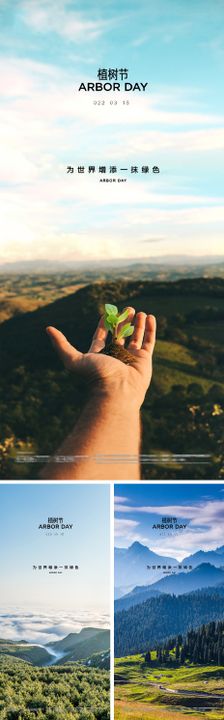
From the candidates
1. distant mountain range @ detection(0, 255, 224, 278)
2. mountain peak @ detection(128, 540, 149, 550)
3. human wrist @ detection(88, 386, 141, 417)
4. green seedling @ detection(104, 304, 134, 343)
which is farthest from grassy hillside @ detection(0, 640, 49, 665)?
distant mountain range @ detection(0, 255, 224, 278)

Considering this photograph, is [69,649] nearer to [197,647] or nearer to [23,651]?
[23,651]

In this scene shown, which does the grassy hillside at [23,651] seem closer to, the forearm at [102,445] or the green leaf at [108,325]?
the forearm at [102,445]

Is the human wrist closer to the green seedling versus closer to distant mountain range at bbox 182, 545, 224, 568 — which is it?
the green seedling

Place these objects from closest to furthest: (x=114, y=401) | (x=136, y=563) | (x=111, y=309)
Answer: (x=136, y=563) → (x=114, y=401) → (x=111, y=309)

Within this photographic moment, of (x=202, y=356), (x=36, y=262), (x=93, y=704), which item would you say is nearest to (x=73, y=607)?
(x=93, y=704)

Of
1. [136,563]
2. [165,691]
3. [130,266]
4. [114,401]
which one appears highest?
[130,266]

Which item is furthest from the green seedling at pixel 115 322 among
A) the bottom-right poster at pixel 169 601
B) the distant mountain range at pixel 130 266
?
the bottom-right poster at pixel 169 601

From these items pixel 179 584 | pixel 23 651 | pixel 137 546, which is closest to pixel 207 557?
pixel 179 584
